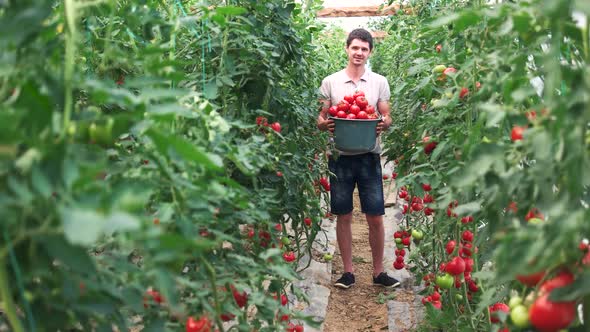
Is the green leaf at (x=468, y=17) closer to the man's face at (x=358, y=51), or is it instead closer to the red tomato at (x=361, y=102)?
the red tomato at (x=361, y=102)

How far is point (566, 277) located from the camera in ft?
3.21

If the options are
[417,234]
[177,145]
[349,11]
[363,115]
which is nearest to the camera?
[177,145]

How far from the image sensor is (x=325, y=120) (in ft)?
11.3

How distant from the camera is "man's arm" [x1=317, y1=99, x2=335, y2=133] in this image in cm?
332

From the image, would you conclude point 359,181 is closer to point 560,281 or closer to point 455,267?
point 455,267

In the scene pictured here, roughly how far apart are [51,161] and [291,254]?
209cm

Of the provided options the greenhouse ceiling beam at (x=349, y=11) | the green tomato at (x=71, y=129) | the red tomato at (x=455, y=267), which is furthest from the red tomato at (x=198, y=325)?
the greenhouse ceiling beam at (x=349, y=11)

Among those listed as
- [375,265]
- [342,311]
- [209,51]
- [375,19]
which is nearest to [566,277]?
[209,51]

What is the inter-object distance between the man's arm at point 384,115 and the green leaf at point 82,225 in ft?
9.27

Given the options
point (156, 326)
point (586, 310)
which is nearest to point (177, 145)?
point (156, 326)

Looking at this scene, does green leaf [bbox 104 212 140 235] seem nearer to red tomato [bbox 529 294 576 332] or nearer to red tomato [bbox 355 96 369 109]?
red tomato [bbox 529 294 576 332]

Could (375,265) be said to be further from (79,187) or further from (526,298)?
(79,187)

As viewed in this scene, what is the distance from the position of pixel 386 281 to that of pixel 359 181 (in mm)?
652

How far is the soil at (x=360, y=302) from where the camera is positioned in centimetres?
324
